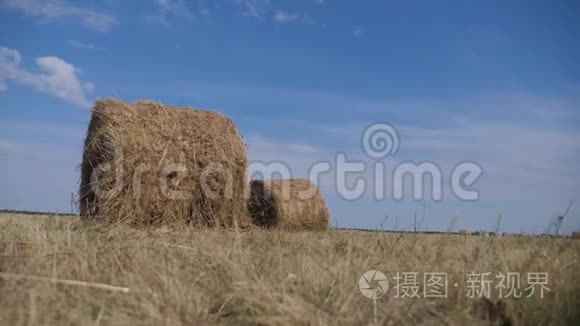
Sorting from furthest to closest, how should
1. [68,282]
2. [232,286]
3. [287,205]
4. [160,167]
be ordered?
[287,205] → [160,167] → [232,286] → [68,282]

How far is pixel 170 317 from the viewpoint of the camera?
2.26m

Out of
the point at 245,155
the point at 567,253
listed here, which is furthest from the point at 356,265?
the point at 245,155

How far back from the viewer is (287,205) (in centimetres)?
1135

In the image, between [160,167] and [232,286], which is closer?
[232,286]

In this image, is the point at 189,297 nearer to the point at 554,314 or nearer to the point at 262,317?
the point at 262,317

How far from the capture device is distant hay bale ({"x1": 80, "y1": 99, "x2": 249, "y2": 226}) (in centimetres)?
683

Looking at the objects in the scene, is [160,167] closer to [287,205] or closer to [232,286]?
[287,205]

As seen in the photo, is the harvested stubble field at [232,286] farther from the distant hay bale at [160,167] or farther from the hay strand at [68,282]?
the distant hay bale at [160,167]

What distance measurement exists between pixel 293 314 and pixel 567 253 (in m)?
2.33

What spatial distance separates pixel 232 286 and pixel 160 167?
4703 millimetres

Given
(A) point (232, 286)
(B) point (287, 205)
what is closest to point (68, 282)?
(A) point (232, 286)

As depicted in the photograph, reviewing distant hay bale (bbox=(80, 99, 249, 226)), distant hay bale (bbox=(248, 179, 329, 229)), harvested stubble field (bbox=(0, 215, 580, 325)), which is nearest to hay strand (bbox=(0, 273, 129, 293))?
harvested stubble field (bbox=(0, 215, 580, 325))

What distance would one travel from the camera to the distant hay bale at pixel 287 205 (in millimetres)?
11258

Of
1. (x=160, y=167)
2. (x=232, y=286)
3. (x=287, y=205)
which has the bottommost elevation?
(x=232, y=286)
